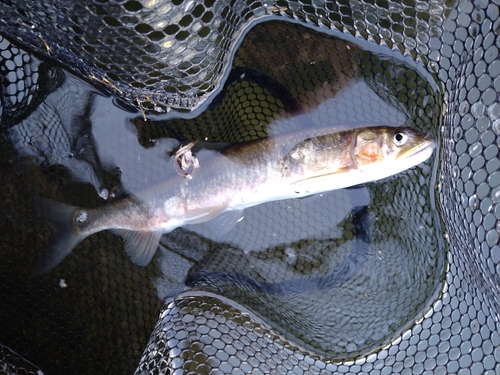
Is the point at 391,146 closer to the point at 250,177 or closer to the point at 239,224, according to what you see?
the point at 250,177

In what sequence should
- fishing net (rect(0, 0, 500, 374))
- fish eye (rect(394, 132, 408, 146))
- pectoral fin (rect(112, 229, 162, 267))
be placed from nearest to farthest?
fish eye (rect(394, 132, 408, 146)), fishing net (rect(0, 0, 500, 374)), pectoral fin (rect(112, 229, 162, 267))

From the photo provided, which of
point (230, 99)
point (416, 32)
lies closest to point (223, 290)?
point (230, 99)

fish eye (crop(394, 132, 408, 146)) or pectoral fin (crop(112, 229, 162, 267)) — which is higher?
fish eye (crop(394, 132, 408, 146))

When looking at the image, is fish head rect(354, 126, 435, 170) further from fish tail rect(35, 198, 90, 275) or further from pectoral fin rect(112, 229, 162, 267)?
fish tail rect(35, 198, 90, 275)

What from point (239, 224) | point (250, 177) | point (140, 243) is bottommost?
point (239, 224)

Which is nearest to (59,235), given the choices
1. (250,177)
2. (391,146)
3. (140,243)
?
(140,243)

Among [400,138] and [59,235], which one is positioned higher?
[400,138]

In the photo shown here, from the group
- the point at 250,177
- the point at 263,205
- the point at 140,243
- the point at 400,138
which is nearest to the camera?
the point at 400,138

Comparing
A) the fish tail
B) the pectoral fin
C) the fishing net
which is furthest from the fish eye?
the fish tail
